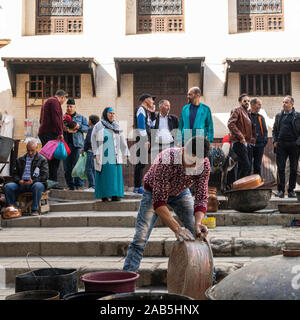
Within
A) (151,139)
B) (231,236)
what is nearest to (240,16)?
(151,139)

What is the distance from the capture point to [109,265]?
5.09 meters

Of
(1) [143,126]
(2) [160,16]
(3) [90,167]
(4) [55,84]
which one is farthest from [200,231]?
(2) [160,16]

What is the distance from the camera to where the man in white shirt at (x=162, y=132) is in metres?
8.79

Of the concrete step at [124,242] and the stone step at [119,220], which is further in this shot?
the stone step at [119,220]

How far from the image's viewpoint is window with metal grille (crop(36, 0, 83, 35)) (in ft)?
46.3

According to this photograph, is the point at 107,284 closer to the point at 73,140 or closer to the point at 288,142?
the point at 288,142

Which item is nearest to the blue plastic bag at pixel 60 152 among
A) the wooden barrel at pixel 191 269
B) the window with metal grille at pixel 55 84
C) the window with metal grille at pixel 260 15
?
the window with metal grille at pixel 55 84

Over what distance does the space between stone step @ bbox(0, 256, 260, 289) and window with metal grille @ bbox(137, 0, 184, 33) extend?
1001cm

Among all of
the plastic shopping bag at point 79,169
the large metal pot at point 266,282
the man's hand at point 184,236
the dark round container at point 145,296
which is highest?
the plastic shopping bag at point 79,169

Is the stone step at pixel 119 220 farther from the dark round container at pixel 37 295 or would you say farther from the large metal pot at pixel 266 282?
the large metal pot at pixel 266 282

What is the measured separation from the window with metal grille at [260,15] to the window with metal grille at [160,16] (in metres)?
1.90

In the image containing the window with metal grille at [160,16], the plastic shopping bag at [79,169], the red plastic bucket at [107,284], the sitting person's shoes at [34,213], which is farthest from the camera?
the window with metal grille at [160,16]

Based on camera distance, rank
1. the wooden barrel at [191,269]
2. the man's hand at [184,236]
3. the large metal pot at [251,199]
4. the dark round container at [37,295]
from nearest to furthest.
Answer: the dark round container at [37,295] → the wooden barrel at [191,269] → the man's hand at [184,236] → the large metal pot at [251,199]

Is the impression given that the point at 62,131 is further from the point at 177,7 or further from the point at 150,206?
the point at 177,7
